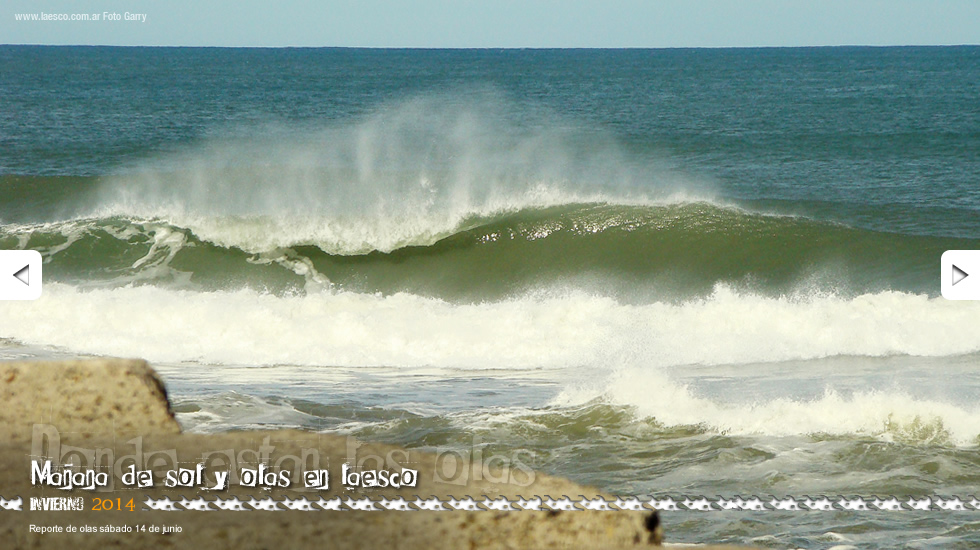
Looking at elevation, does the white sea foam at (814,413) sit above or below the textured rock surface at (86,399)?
below

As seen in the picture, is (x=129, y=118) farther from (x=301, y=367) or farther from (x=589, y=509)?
(x=589, y=509)

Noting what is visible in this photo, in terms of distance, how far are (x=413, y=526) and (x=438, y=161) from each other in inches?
976

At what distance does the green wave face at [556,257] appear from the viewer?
15.4m

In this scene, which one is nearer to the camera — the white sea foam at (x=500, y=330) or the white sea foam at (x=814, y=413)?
the white sea foam at (x=814, y=413)

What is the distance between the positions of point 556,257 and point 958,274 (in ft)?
36.2

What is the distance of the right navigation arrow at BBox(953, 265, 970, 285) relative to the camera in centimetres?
552

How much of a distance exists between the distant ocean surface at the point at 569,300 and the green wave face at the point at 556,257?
6cm

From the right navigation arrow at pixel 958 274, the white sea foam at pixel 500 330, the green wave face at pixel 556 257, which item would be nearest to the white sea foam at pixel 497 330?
the white sea foam at pixel 500 330

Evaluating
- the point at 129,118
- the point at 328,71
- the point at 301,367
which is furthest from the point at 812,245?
the point at 328,71

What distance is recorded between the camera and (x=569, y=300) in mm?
13266

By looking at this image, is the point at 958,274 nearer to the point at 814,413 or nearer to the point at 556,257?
the point at 814,413

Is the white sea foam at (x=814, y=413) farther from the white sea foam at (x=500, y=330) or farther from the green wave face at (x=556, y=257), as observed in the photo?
the green wave face at (x=556, y=257)

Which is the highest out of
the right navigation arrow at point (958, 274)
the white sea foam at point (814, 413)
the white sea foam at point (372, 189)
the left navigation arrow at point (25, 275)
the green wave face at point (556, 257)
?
the white sea foam at point (372, 189)

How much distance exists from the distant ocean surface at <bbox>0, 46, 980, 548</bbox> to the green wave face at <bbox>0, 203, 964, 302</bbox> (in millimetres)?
60
